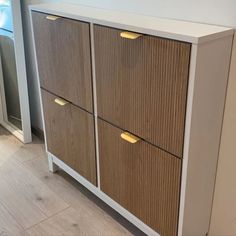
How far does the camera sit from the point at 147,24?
1.43m

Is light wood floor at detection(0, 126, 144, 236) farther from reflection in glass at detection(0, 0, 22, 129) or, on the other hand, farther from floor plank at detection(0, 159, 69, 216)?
reflection in glass at detection(0, 0, 22, 129)

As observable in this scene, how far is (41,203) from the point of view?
83.2 inches

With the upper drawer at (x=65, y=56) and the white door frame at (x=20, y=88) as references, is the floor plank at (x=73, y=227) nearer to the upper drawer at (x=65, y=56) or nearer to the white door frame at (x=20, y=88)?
the upper drawer at (x=65, y=56)

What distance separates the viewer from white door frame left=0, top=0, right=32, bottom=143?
8.05 feet

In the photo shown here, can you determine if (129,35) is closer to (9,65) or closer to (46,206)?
(46,206)

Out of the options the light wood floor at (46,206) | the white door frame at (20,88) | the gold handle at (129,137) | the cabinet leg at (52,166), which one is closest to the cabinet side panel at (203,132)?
the gold handle at (129,137)

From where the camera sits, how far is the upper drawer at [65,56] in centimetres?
169

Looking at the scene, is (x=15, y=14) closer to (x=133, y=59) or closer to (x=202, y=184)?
(x=133, y=59)

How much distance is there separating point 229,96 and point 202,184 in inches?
15.1

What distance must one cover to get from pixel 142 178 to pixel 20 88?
1357 mm

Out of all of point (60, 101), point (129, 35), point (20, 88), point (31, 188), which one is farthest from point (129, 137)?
point (20, 88)

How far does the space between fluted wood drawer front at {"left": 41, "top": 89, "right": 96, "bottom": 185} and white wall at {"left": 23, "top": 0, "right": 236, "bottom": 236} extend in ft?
1.89

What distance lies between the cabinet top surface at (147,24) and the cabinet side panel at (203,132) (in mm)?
36

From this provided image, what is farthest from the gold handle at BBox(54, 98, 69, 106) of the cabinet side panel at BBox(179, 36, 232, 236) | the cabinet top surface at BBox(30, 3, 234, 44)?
the cabinet side panel at BBox(179, 36, 232, 236)
